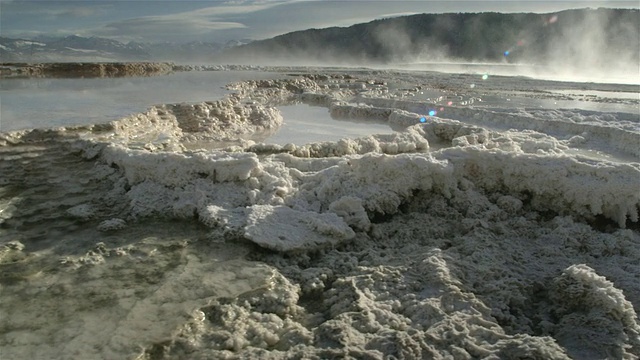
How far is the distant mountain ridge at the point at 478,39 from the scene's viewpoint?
53062mm

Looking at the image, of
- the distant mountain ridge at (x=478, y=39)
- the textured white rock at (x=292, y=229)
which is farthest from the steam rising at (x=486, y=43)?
the textured white rock at (x=292, y=229)

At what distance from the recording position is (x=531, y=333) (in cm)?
260

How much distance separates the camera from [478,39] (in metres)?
73.6

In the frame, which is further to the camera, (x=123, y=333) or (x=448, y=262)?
(x=448, y=262)

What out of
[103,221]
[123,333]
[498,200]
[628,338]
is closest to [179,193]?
[103,221]

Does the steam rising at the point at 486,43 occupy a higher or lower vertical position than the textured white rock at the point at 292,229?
higher

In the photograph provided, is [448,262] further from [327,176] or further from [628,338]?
[327,176]

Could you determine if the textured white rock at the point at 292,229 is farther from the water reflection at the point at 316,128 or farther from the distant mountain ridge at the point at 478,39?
the distant mountain ridge at the point at 478,39

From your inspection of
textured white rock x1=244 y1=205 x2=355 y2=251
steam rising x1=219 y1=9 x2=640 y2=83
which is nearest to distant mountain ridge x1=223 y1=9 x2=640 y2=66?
steam rising x1=219 y1=9 x2=640 y2=83

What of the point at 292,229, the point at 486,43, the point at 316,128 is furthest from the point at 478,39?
the point at 292,229

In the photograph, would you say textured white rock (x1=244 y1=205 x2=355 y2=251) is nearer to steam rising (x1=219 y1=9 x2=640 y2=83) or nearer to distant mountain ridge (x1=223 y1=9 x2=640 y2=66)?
steam rising (x1=219 y1=9 x2=640 y2=83)

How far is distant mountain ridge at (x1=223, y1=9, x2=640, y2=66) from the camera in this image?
174 feet

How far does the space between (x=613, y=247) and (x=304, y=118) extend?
25.1 ft

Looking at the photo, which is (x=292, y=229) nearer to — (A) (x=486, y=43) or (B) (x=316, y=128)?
(B) (x=316, y=128)
